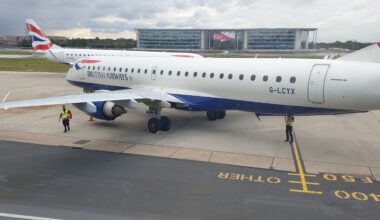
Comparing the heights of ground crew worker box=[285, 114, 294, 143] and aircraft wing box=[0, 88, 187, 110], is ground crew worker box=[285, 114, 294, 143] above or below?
below

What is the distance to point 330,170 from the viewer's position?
13.2 m

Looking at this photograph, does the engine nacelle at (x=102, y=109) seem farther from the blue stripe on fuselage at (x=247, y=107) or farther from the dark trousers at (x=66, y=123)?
the blue stripe on fuselage at (x=247, y=107)

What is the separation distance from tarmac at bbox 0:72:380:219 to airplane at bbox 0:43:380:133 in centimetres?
135

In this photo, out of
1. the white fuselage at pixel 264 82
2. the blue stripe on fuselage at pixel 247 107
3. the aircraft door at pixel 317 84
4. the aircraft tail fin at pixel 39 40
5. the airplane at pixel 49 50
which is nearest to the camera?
the white fuselage at pixel 264 82

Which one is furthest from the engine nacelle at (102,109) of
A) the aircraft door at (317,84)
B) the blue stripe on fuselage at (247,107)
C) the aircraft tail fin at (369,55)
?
the aircraft tail fin at (369,55)

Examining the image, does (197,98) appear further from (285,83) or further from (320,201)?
(320,201)

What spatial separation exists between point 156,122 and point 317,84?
7.75 m

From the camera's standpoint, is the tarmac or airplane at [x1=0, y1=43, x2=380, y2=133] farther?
airplane at [x1=0, y1=43, x2=380, y2=133]

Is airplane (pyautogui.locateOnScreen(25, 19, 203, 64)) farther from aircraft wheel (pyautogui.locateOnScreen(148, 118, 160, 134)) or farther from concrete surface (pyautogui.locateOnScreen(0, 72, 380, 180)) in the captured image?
aircraft wheel (pyautogui.locateOnScreen(148, 118, 160, 134))

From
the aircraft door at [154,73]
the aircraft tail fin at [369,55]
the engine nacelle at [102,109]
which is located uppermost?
the aircraft tail fin at [369,55]

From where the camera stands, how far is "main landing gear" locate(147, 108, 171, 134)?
59.7 ft

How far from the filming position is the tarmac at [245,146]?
445 inches

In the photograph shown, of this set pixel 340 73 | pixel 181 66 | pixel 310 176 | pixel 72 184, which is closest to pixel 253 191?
pixel 310 176

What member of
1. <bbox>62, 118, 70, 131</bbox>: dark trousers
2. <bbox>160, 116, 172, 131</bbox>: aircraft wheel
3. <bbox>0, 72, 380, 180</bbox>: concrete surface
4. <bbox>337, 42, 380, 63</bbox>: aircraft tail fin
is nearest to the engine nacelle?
<bbox>0, 72, 380, 180</bbox>: concrete surface
